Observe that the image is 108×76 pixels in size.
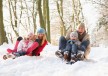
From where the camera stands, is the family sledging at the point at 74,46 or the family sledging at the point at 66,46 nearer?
the family sledging at the point at 74,46

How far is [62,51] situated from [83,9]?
82.5 ft

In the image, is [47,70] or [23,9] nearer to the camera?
[47,70]

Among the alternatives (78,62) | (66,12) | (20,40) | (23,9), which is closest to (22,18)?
(23,9)

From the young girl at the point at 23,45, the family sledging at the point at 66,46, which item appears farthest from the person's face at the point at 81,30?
the young girl at the point at 23,45

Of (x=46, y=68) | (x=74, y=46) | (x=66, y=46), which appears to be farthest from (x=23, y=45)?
(x=46, y=68)

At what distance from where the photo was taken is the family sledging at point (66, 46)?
8398mm

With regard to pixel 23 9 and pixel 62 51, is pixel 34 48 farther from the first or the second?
pixel 23 9

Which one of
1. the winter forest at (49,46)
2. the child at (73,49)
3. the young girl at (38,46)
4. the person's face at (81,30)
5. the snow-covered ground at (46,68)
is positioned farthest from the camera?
the young girl at (38,46)

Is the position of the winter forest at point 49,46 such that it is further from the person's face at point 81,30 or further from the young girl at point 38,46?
the person's face at point 81,30

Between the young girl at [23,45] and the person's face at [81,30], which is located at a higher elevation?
the person's face at [81,30]

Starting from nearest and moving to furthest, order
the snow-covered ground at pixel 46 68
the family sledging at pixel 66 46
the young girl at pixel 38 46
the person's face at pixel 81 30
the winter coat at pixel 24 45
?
the snow-covered ground at pixel 46 68, the family sledging at pixel 66 46, the person's face at pixel 81 30, the young girl at pixel 38 46, the winter coat at pixel 24 45

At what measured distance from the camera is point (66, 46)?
870 centimetres

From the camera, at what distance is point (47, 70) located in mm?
7262

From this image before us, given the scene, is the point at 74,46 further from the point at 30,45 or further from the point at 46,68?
the point at 30,45
